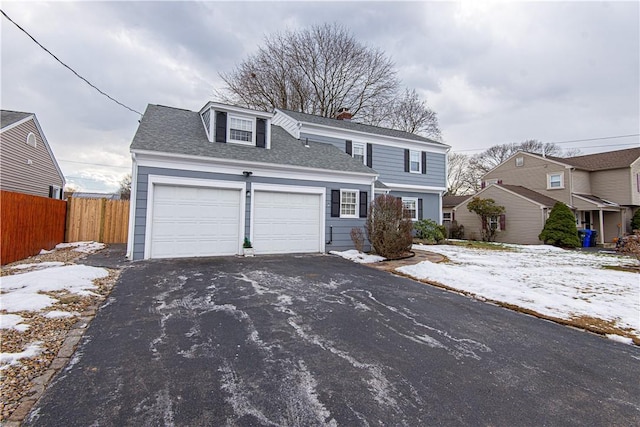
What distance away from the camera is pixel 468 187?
122 ft

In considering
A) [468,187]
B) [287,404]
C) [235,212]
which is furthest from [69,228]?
[468,187]

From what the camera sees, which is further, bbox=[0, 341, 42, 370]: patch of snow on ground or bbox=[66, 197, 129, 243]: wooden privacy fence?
bbox=[66, 197, 129, 243]: wooden privacy fence

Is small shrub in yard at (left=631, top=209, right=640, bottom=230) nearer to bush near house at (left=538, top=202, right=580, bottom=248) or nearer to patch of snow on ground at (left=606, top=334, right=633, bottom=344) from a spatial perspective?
bush near house at (left=538, top=202, right=580, bottom=248)

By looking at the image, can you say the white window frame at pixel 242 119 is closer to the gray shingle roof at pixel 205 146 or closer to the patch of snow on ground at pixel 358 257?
the gray shingle roof at pixel 205 146

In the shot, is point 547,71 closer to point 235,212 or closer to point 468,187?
point 235,212

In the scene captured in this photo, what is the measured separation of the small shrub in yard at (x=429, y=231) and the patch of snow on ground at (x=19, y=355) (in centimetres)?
1419

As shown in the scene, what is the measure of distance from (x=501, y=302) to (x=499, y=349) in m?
2.18

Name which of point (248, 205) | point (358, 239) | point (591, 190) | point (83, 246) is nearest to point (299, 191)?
point (248, 205)

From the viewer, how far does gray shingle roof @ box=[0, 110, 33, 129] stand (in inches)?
464

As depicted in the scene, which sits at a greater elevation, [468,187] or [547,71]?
[547,71]

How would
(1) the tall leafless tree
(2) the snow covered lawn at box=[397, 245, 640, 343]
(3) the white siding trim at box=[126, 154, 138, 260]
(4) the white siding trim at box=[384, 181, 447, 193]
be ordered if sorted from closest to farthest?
(2) the snow covered lawn at box=[397, 245, 640, 343] < (3) the white siding trim at box=[126, 154, 138, 260] < (4) the white siding trim at box=[384, 181, 447, 193] < (1) the tall leafless tree

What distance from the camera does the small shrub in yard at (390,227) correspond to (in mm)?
9227

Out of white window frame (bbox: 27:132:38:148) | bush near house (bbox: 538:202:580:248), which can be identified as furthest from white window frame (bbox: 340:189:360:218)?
white window frame (bbox: 27:132:38:148)

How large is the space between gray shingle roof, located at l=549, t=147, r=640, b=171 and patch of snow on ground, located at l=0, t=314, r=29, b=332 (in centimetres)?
2577
